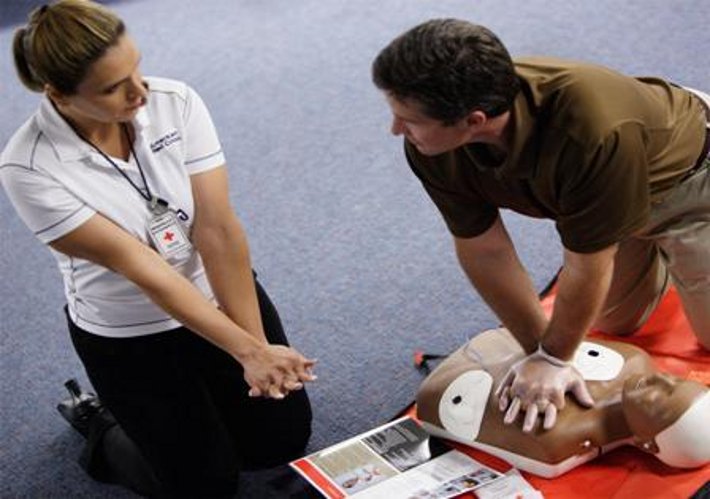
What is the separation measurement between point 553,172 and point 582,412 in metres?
0.50

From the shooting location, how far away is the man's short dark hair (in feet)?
4.81

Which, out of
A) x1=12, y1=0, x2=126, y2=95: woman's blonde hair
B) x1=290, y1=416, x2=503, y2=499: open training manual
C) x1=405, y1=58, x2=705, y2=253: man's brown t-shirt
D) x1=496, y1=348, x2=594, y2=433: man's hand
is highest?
x1=12, y1=0, x2=126, y2=95: woman's blonde hair

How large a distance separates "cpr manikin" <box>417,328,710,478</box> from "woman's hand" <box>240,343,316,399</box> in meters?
0.32

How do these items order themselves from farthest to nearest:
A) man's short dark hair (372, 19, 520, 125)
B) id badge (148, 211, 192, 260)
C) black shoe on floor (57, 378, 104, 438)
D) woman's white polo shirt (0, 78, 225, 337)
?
black shoe on floor (57, 378, 104, 438)
id badge (148, 211, 192, 260)
woman's white polo shirt (0, 78, 225, 337)
man's short dark hair (372, 19, 520, 125)

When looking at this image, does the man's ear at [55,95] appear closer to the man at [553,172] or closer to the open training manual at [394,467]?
the man at [553,172]

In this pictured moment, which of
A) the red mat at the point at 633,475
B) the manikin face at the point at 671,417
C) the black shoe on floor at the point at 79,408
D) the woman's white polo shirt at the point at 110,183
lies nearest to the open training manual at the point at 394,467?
the red mat at the point at 633,475

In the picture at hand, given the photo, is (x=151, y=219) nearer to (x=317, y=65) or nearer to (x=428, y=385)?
(x=428, y=385)

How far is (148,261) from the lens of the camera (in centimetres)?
176

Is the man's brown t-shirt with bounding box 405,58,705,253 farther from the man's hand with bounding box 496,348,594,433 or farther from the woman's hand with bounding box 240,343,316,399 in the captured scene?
the woman's hand with bounding box 240,343,316,399

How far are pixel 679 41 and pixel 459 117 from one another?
2.22 m

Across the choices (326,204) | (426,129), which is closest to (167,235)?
(426,129)

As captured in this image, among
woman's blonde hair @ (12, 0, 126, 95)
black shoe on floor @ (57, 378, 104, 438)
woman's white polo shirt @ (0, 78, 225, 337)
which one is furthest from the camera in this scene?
black shoe on floor @ (57, 378, 104, 438)

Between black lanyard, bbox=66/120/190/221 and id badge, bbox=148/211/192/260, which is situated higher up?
black lanyard, bbox=66/120/190/221

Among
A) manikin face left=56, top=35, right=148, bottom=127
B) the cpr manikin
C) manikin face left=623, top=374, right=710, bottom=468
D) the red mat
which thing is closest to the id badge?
manikin face left=56, top=35, right=148, bottom=127
